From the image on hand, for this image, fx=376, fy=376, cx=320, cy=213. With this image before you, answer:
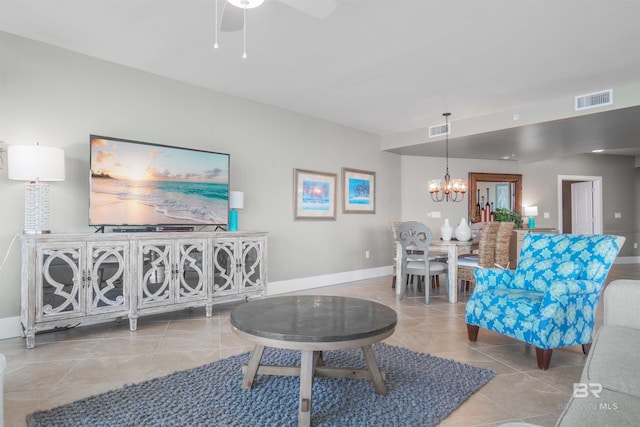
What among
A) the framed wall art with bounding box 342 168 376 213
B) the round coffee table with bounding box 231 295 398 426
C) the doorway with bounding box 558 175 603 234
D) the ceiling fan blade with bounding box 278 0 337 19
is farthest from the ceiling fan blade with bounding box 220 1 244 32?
the doorway with bounding box 558 175 603 234

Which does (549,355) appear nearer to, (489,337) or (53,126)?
(489,337)

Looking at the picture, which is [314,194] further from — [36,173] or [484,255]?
[36,173]

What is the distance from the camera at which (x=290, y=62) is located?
3719mm

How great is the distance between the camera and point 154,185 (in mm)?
3846

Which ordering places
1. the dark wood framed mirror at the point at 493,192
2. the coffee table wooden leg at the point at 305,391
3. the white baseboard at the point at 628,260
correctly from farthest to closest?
1. the white baseboard at the point at 628,260
2. the dark wood framed mirror at the point at 493,192
3. the coffee table wooden leg at the point at 305,391

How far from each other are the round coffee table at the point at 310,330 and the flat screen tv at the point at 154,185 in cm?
196

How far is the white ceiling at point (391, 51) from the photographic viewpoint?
111 inches

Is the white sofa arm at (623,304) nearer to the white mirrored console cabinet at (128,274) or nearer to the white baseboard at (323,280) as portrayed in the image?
the white mirrored console cabinet at (128,274)

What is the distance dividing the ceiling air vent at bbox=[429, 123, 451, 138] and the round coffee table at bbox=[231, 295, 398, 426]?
4152 millimetres

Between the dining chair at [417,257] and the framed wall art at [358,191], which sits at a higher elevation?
the framed wall art at [358,191]

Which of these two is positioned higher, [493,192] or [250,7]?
[250,7]

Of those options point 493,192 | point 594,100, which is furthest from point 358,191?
point 493,192

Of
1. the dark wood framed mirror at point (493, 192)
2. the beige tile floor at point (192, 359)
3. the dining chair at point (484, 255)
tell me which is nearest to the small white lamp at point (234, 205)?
the beige tile floor at point (192, 359)

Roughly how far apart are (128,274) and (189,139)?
1712mm
